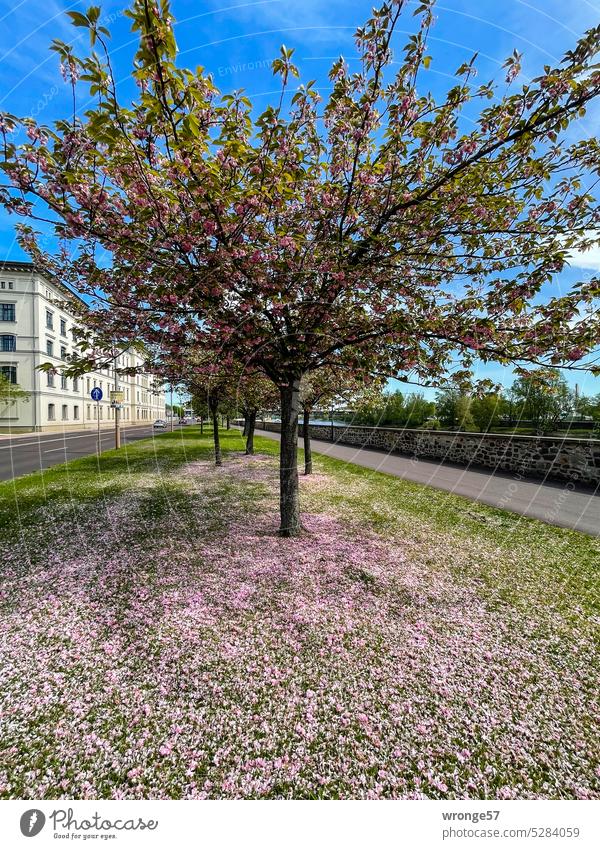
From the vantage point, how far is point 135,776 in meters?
2.71

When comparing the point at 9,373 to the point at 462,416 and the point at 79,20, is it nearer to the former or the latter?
the point at 79,20

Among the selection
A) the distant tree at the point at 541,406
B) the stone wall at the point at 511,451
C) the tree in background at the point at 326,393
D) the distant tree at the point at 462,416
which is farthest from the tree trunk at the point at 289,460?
the distant tree at the point at 462,416

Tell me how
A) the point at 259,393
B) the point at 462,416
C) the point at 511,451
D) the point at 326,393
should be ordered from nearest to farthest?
1. the point at 326,393
2. the point at 511,451
3. the point at 259,393
4. the point at 462,416

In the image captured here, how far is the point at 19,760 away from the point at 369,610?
Result: 409cm

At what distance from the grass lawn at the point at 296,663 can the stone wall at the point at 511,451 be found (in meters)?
6.63

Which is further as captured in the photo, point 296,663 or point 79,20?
point 296,663

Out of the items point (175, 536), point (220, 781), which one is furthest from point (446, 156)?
point (175, 536)

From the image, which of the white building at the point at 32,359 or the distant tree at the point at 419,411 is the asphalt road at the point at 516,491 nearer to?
the white building at the point at 32,359

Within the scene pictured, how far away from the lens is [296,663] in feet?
13.0

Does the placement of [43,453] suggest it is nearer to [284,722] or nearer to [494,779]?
[284,722]

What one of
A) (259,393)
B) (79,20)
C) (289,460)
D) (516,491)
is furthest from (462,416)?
(79,20)

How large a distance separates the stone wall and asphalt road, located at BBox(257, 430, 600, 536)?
620 mm

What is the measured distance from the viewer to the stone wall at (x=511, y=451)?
13359mm

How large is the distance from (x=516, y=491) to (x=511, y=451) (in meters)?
3.82
